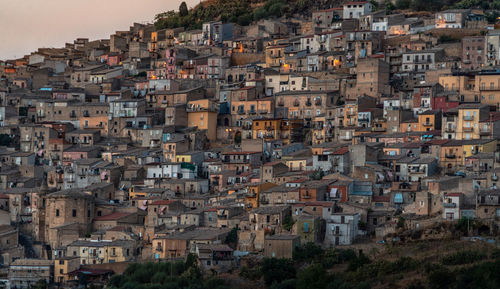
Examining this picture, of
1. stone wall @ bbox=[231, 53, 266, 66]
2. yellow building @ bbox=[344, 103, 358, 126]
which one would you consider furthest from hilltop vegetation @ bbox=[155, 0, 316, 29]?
yellow building @ bbox=[344, 103, 358, 126]

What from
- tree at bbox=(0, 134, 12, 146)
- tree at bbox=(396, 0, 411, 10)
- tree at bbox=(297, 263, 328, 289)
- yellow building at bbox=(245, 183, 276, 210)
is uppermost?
tree at bbox=(396, 0, 411, 10)

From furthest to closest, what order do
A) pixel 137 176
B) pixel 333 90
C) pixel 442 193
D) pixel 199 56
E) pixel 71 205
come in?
pixel 199 56 < pixel 333 90 < pixel 137 176 < pixel 71 205 < pixel 442 193

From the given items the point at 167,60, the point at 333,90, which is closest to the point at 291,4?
the point at 167,60

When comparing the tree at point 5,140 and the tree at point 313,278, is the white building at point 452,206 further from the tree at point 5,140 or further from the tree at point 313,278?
the tree at point 5,140

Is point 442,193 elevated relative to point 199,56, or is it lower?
lower

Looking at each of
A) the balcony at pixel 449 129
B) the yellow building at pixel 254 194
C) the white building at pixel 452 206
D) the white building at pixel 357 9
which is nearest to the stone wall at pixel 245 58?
the white building at pixel 357 9

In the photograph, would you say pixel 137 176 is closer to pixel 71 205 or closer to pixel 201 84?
pixel 71 205

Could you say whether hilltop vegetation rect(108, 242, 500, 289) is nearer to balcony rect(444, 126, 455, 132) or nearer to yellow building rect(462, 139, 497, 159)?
yellow building rect(462, 139, 497, 159)
